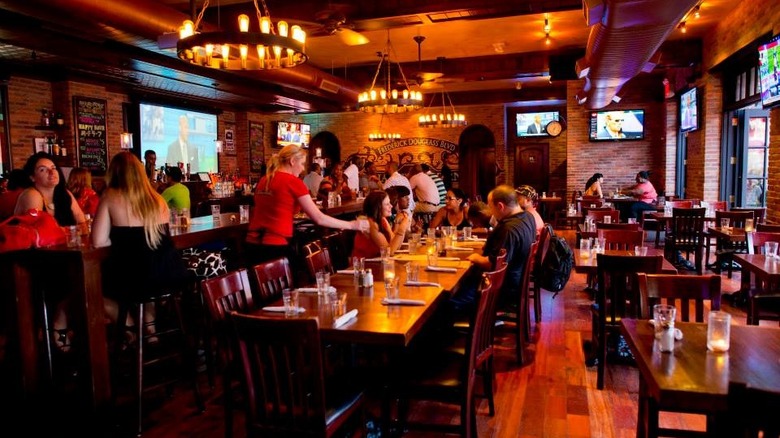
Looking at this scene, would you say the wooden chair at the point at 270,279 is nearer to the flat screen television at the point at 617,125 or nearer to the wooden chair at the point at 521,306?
the wooden chair at the point at 521,306

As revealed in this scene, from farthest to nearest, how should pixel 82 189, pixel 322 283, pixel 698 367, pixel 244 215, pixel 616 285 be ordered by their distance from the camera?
1. pixel 82 189
2. pixel 244 215
3. pixel 616 285
4. pixel 322 283
5. pixel 698 367

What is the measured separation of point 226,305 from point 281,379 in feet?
2.75

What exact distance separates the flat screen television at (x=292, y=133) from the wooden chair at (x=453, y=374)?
13.2 metres

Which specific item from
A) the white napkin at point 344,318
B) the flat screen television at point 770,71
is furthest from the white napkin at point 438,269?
the flat screen television at point 770,71

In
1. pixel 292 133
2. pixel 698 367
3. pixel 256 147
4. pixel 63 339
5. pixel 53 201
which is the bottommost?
pixel 63 339

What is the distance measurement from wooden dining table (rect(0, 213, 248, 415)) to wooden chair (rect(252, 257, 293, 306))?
2.89ft

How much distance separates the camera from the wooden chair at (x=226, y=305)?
2812mm

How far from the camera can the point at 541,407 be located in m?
3.59

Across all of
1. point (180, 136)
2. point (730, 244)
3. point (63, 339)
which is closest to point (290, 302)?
point (63, 339)

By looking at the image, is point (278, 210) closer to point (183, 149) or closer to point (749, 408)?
point (749, 408)

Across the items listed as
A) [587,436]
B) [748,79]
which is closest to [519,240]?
[587,436]

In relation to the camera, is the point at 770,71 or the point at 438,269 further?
the point at 770,71

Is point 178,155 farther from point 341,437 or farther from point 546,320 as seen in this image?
point 341,437

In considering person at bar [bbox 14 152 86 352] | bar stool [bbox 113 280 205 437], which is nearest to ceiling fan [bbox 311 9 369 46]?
person at bar [bbox 14 152 86 352]
